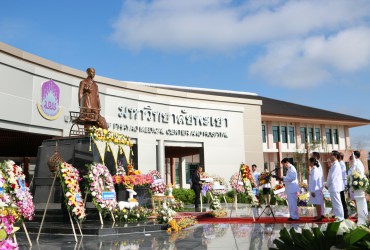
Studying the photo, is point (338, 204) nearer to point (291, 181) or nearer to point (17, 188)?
point (291, 181)

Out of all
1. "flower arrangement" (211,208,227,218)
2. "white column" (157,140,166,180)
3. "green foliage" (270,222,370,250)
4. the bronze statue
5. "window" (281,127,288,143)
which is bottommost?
"flower arrangement" (211,208,227,218)

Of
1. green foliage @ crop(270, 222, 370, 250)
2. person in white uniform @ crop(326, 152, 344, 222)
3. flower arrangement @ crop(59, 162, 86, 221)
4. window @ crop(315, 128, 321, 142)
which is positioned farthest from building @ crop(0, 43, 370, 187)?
green foliage @ crop(270, 222, 370, 250)

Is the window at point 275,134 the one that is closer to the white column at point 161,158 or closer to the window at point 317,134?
the window at point 317,134

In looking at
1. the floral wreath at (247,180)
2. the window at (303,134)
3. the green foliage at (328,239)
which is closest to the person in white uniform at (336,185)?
the floral wreath at (247,180)

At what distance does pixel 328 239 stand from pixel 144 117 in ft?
74.0

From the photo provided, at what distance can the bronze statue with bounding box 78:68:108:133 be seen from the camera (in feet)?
44.3

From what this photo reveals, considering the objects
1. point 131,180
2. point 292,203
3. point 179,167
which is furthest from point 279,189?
point 179,167

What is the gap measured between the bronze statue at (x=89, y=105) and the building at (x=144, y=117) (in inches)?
222

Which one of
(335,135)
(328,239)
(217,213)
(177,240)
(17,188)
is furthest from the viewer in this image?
(335,135)

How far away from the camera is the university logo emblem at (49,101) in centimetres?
1967

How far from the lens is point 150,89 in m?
26.9

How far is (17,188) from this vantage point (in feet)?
24.8

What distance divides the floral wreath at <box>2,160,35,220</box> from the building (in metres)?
10.7

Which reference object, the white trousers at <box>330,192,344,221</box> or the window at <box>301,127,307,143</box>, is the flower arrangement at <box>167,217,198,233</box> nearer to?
the white trousers at <box>330,192,344,221</box>
